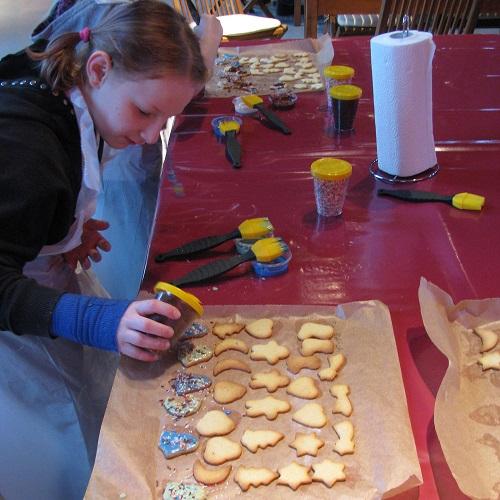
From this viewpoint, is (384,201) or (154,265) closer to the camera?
(154,265)

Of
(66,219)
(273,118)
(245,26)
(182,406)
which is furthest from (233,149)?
(245,26)

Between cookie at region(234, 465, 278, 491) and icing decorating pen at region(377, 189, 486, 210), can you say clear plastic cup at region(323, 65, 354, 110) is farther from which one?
cookie at region(234, 465, 278, 491)

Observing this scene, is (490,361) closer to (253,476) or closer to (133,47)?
(253,476)

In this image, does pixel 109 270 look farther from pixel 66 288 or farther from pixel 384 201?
pixel 384 201

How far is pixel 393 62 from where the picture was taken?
1.10 meters

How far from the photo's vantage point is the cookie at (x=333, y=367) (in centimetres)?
79

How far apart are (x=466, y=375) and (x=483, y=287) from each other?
0.66 ft

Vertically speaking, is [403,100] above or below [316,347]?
above

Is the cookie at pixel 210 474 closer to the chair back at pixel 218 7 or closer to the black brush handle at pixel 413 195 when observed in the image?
the black brush handle at pixel 413 195

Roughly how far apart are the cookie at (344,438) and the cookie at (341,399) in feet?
0.05

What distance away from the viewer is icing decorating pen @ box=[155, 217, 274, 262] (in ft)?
3.36

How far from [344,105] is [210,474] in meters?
1.01

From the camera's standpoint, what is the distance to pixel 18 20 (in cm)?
503

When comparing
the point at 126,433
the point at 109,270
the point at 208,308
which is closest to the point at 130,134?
the point at 208,308
